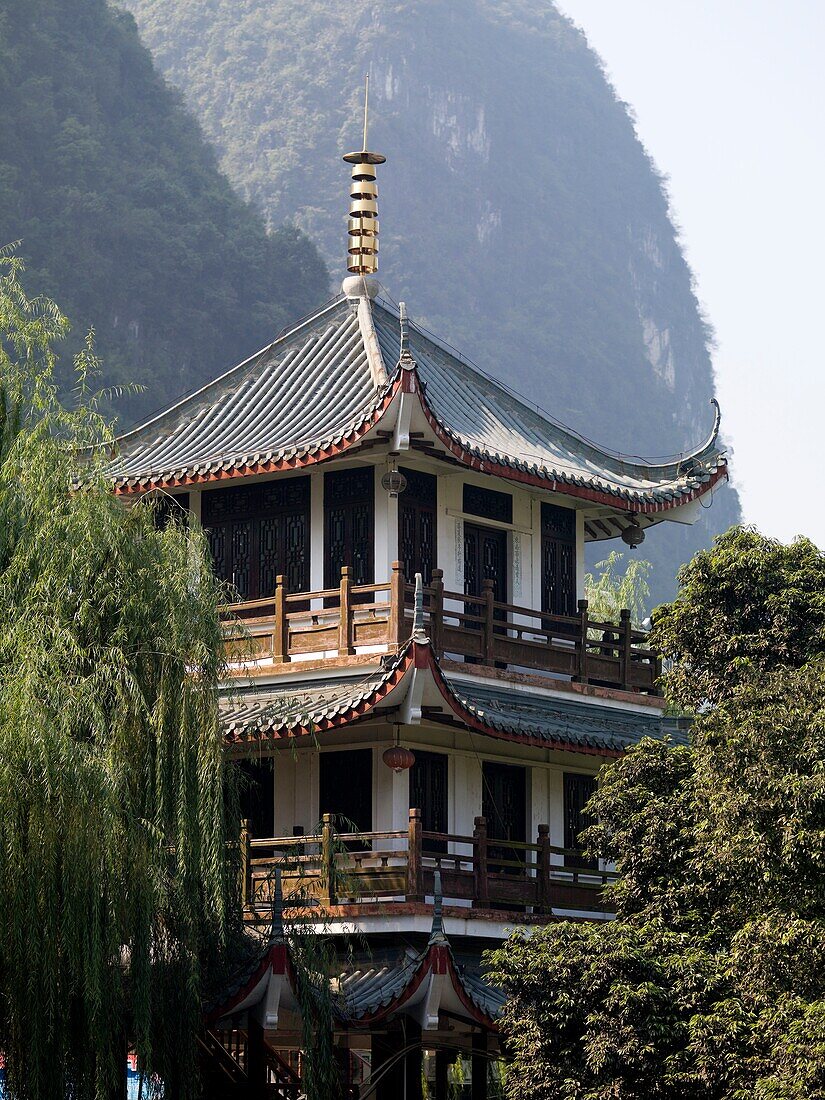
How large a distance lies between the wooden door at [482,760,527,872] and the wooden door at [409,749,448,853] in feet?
1.97

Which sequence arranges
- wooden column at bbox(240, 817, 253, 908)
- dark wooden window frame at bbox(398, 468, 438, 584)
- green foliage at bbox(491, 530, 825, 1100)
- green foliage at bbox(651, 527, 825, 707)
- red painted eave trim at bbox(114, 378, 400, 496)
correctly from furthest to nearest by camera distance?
dark wooden window frame at bbox(398, 468, 438, 584), red painted eave trim at bbox(114, 378, 400, 496), wooden column at bbox(240, 817, 253, 908), green foliage at bbox(651, 527, 825, 707), green foliage at bbox(491, 530, 825, 1100)

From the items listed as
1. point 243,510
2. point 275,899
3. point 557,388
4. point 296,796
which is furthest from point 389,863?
point 557,388

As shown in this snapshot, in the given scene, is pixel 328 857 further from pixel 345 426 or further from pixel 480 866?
pixel 345 426

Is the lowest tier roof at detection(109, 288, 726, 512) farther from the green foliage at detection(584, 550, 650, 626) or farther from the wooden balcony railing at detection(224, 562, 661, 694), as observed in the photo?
the green foliage at detection(584, 550, 650, 626)

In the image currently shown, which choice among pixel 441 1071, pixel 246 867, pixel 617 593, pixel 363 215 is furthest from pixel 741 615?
pixel 617 593

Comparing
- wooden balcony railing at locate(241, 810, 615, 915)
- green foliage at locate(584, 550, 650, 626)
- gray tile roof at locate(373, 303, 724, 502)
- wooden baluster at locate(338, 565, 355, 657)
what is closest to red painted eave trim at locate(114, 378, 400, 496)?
wooden baluster at locate(338, 565, 355, 657)

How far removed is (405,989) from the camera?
1778 centimetres

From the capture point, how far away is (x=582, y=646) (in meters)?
22.4

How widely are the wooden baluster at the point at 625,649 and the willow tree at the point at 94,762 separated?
7.01m

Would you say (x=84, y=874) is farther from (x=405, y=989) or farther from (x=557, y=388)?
(x=557, y=388)

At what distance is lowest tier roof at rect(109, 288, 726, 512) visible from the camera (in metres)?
21.5

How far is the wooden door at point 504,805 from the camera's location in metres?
21.8

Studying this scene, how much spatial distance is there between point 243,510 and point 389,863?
14.6 feet

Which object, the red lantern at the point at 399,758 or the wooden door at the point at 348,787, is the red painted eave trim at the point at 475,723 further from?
the wooden door at the point at 348,787
